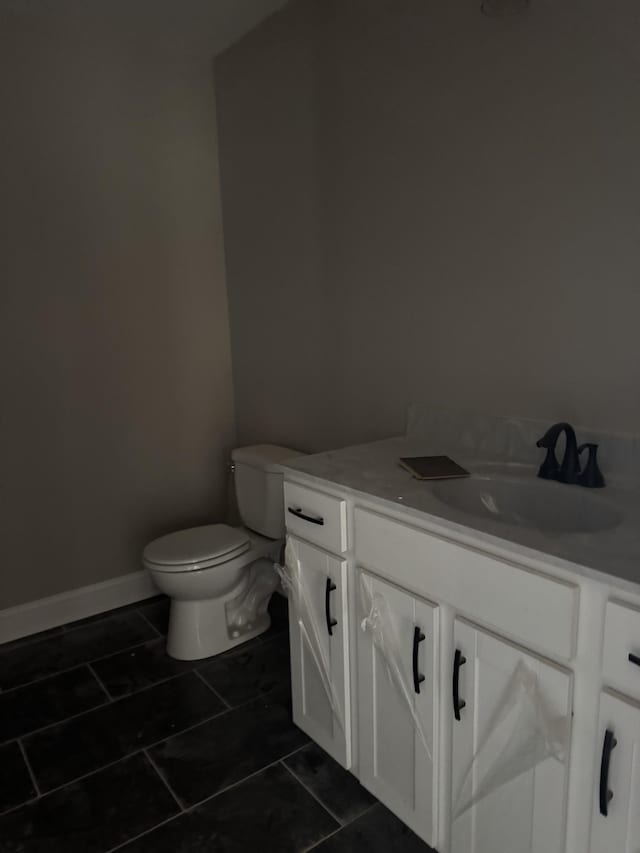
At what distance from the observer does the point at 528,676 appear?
119 centimetres

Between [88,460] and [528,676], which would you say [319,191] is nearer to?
→ [88,460]

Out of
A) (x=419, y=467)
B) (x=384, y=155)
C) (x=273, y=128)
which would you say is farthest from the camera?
(x=273, y=128)

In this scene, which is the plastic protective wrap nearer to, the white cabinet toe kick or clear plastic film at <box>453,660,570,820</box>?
the white cabinet toe kick

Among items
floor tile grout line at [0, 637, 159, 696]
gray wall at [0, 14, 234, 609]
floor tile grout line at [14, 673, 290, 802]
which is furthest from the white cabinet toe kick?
gray wall at [0, 14, 234, 609]

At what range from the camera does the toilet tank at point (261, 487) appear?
8.13 ft

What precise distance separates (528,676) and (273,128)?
223 cm

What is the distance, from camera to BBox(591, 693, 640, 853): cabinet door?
1042mm

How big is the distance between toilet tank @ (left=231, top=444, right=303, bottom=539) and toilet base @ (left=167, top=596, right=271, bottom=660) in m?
0.33

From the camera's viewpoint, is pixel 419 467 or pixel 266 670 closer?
pixel 419 467

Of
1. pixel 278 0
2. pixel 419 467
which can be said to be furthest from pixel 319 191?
pixel 419 467

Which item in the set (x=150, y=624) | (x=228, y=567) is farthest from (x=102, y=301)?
(x=150, y=624)

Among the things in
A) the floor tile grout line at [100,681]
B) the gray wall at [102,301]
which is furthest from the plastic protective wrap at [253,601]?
the gray wall at [102,301]

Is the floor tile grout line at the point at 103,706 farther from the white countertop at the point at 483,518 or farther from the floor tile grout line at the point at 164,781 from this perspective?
the white countertop at the point at 483,518

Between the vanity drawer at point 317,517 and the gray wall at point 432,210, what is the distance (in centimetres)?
57
